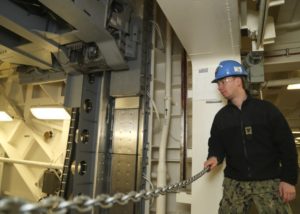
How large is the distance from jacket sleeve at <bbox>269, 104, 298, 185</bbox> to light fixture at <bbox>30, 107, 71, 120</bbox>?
221 cm

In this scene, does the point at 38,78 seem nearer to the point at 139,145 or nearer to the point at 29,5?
the point at 29,5

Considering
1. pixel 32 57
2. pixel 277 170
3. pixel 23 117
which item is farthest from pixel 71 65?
pixel 277 170

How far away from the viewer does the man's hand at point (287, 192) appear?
55.2 inches

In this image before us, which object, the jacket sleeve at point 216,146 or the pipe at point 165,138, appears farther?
the pipe at point 165,138

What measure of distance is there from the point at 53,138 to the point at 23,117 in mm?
553

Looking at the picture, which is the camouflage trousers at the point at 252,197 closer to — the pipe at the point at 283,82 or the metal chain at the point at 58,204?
the metal chain at the point at 58,204

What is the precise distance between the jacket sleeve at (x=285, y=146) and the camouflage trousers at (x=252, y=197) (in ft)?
0.31

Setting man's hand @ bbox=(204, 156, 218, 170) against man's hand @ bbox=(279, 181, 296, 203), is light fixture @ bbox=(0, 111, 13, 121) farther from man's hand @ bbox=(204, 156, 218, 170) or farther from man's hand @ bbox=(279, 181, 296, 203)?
man's hand @ bbox=(279, 181, 296, 203)

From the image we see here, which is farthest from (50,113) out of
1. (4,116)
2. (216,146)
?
(216,146)

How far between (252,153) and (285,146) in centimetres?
20

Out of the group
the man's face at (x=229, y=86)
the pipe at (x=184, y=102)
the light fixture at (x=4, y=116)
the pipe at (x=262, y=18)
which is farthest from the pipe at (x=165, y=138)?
the light fixture at (x=4, y=116)

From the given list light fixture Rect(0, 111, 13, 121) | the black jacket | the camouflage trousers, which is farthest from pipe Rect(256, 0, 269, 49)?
light fixture Rect(0, 111, 13, 121)

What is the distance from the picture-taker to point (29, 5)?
1.79 m

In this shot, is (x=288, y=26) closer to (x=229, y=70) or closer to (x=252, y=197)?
(x=229, y=70)
